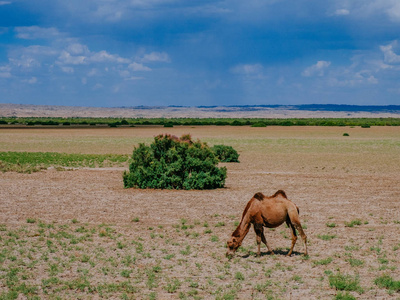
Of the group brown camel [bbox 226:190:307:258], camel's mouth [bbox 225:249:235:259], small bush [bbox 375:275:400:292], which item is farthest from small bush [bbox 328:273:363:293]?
camel's mouth [bbox 225:249:235:259]

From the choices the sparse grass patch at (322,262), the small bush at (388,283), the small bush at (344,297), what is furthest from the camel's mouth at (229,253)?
the small bush at (388,283)

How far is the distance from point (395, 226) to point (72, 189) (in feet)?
39.1

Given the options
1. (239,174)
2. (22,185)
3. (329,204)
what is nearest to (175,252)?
(329,204)

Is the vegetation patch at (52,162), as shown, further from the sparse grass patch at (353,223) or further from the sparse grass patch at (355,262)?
the sparse grass patch at (355,262)

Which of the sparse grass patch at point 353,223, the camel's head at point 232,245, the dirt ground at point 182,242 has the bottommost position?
the dirt ground at point 182,242

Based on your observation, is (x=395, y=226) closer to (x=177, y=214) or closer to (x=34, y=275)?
(x=177, y=214)

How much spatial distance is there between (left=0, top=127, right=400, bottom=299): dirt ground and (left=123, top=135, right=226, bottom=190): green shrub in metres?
0.75

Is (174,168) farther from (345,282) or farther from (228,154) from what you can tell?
(228,154)

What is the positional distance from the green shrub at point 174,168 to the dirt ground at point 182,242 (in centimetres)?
75

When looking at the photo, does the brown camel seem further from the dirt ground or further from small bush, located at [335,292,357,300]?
small bush, located at [335,292,357,300]

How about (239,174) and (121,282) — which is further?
(239,174)

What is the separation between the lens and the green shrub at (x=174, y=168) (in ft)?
67.3

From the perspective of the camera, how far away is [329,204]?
16.8m

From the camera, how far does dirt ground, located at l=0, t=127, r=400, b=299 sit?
856 cm
